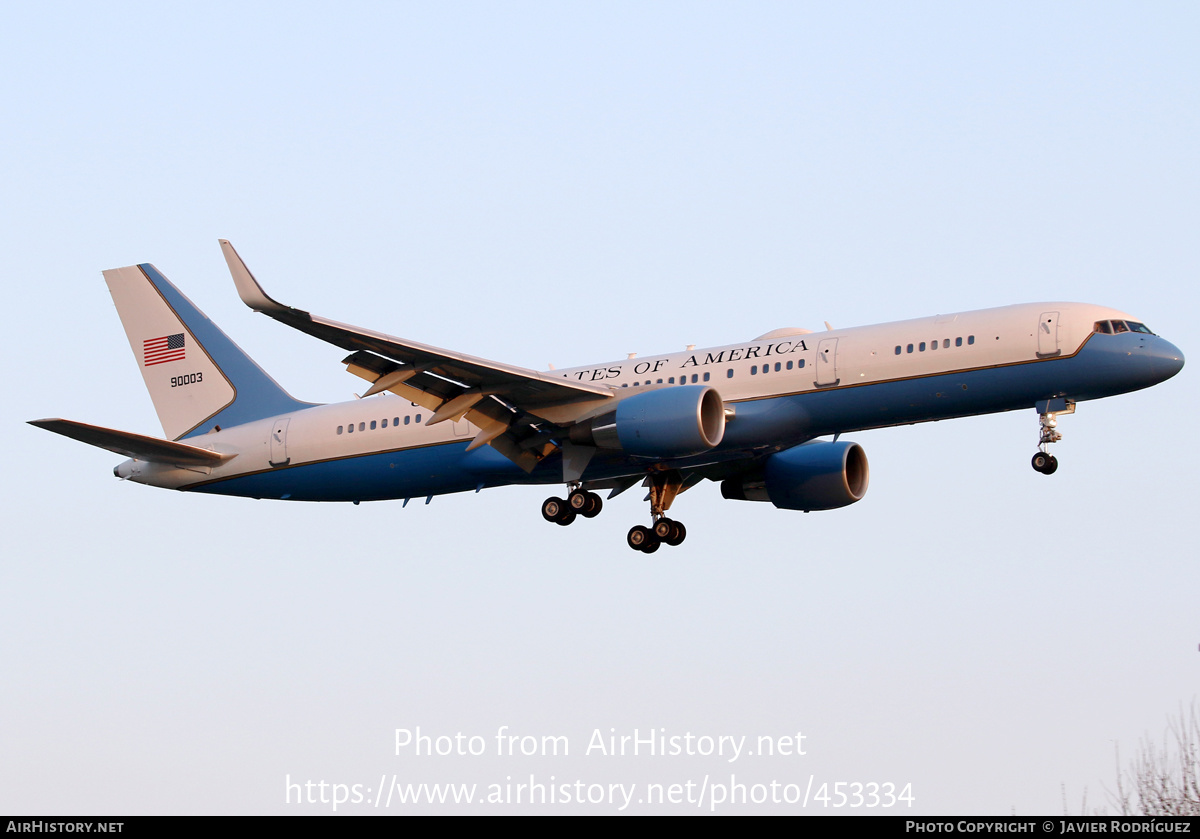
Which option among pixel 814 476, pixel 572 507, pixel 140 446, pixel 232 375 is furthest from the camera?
pixel 232 375

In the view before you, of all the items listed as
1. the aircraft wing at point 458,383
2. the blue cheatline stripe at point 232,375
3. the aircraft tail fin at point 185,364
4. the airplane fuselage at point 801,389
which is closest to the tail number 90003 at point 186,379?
the aircraft tail fin at point 185,364

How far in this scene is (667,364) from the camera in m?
41.2

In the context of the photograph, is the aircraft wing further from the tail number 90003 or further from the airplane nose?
the airplane nose

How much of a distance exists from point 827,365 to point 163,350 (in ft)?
70.2

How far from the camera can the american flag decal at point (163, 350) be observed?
48819mm

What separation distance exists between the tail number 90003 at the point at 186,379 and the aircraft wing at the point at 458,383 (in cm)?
1085

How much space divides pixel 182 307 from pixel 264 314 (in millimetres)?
15787

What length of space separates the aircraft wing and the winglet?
0.07 ft

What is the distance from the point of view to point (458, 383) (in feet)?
130

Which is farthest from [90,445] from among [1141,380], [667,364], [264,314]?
[1141,380]

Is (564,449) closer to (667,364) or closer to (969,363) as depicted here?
(667,364)

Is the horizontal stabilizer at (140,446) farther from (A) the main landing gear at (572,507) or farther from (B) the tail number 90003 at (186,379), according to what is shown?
(A) the main landing gear at (572,507)

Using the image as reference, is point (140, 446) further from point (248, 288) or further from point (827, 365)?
point (827, 365)

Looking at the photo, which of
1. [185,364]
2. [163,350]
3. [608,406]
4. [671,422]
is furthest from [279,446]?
[671,422]
